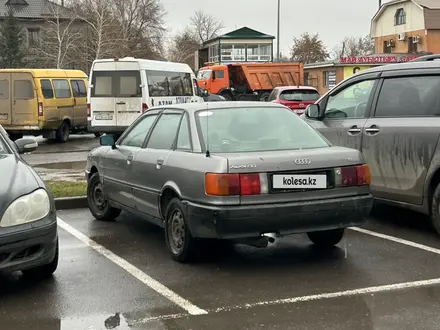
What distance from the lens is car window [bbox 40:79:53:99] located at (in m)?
17.8

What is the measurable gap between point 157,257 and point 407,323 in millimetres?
2529

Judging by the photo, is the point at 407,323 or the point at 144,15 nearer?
the point at 407,323

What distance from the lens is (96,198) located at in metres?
7.55

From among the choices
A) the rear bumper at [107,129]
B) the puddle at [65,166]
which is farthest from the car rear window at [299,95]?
the puddle at [65,166]

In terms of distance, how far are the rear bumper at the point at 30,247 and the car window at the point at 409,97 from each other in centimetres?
387

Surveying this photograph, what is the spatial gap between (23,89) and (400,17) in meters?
47.1

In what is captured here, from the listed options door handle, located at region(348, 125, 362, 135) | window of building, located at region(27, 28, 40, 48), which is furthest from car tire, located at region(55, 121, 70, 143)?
window of building, located at region(27, 28, 40, 48)

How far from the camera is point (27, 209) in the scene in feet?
15.0

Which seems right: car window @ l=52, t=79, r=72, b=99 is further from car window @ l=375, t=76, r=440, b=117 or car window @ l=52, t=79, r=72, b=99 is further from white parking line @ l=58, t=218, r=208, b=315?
car window @ l=375, t=76, r=440, b=117

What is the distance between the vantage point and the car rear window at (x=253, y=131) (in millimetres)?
5398

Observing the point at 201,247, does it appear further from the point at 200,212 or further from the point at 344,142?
the point at 344,142

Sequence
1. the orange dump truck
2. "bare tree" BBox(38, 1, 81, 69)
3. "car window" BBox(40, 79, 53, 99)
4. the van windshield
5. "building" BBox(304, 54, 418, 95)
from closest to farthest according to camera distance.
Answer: the van windshield, "car window" BBox(40, 79, 53, 99), the orange dump truck, "building" BBox(304, 54, 418, 95), "bare tree" BBox(38, 1, 81, 69)

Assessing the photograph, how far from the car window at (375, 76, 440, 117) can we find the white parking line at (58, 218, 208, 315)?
331 centimetres

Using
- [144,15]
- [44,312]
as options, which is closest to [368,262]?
[44,312]
